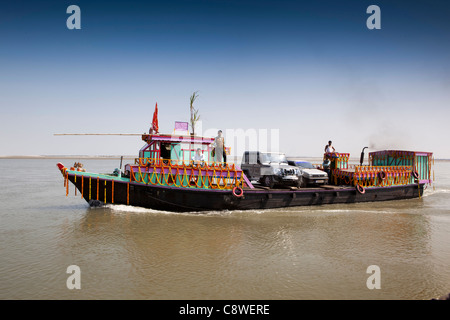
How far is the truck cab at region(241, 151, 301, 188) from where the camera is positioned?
14.5 metres

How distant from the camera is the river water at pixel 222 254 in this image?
5590 millimetres

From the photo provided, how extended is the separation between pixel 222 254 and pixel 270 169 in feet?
26.1

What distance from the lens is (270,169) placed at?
14891 mm

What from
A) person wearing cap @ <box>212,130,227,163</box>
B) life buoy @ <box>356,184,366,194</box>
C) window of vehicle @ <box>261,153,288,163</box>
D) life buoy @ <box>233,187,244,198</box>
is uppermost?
person wearing cap @ <box>212,130,227,163</box>

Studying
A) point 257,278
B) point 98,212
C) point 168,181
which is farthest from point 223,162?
point 257,278

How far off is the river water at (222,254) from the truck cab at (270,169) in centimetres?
202

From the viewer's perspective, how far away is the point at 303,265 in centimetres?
688

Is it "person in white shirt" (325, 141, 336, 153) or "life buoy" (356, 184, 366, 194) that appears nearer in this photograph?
"life buoy" (356, 184, 366, 194)

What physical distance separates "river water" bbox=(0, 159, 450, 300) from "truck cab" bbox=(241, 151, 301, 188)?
2.02 meters

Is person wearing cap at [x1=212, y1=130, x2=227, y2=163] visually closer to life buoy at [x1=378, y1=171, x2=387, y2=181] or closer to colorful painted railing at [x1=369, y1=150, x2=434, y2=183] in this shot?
life buoy at [x1=378, y1=171, x2=387, y2=181]

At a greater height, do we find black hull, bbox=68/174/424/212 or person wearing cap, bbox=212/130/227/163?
person wearing cap, bbox=212/130/227/163

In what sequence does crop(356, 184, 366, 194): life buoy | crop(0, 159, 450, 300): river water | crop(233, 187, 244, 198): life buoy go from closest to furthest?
crop(0, 159, 450, 300): river water < crop(233, 187, 244, 198): life buoy < crop(356, 184, 366, 194): life buoy

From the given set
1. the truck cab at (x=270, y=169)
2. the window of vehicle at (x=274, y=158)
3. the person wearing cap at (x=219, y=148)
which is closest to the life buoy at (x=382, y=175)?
the truck cab at (x=270, y=169)

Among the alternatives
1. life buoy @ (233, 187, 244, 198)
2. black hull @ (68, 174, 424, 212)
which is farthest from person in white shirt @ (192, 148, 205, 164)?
life buoy @ (233, 187, 244, 198)
